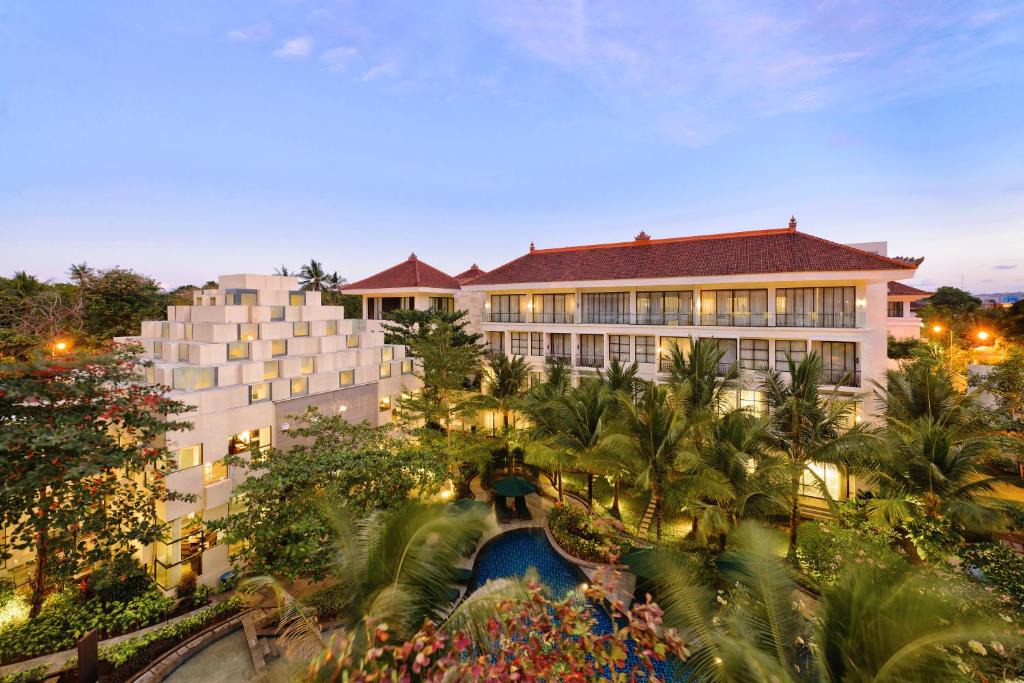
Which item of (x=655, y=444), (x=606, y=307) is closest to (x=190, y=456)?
(x=655, y=444)

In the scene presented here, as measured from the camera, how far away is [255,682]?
7973 mm

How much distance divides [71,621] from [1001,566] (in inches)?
793

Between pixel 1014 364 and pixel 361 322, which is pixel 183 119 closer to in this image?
pixel 361 322

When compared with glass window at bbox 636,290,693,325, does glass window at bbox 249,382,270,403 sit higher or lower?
lower

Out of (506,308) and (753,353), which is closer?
(753,353)

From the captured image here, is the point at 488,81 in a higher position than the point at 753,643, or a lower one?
higher

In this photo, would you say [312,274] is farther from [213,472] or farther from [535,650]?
[535,650]

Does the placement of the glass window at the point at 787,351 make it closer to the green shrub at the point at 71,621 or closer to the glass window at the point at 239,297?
the glass window at the point at 239,297

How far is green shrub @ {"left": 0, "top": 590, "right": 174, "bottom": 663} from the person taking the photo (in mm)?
9164

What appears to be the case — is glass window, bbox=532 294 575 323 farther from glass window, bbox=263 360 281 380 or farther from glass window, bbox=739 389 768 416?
glass window, bbox=263 360 281 380

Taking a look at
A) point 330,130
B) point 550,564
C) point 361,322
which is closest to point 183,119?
point 330,130

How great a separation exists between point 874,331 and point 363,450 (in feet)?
65.7

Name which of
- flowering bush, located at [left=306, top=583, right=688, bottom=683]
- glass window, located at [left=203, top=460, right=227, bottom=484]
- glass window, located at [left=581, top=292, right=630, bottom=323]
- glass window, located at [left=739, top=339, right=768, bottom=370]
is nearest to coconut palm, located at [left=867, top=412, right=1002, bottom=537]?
glass window, located at [left=739, top=339, right=768, bottom=370]

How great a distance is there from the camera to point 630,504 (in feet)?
59.0
